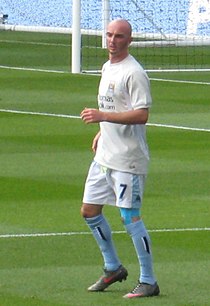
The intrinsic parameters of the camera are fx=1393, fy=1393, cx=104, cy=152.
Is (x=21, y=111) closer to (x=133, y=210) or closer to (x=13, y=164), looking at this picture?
(x=13, y=164)

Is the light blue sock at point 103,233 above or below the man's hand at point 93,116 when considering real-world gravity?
below

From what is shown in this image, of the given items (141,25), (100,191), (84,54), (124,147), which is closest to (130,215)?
Answer: (100,191)

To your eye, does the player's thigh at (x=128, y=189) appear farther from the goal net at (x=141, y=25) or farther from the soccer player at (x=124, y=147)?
the goal net at (x=141, y=25)

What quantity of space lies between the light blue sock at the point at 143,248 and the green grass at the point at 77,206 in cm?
19

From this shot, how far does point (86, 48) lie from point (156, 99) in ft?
37.0

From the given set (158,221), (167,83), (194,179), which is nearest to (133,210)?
(158,221)

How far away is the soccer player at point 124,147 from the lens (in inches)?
412

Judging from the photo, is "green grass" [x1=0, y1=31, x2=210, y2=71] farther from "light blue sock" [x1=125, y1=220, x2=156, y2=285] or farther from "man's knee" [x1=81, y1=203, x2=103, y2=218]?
"light blue sock" [x1=125, y1=220, x2=156, y2=285]

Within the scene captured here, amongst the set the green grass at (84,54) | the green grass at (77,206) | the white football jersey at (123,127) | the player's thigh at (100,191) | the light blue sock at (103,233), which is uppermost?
the white football jersey at (123,127)

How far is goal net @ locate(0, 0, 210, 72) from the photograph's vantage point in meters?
34.3

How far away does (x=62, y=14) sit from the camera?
4441cm

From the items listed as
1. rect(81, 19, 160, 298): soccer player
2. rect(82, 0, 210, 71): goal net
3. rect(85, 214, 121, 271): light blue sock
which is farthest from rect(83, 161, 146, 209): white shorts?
rect(82, 0, 210, 71): goal net

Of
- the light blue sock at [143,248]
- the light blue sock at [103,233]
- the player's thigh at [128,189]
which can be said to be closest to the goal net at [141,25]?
the light blue sock at [103,233]

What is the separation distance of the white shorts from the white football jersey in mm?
62
